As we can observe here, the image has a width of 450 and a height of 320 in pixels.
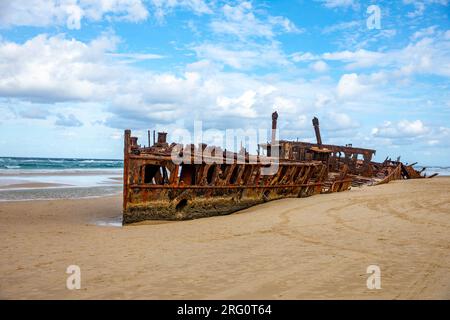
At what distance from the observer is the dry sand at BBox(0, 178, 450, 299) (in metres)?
4.53

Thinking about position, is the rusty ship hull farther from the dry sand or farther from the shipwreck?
the dry sand

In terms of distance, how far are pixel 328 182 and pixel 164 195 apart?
29.2 ft

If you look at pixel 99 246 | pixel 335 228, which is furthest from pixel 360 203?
pixel 99 246

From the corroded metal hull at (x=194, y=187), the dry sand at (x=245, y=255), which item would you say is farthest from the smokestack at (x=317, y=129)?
the dry sand at (x=245, y=255)

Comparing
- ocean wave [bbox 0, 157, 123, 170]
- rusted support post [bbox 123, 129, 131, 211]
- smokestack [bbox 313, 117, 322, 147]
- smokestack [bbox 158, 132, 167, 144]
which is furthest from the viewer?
ocean wave [bbox 0, 157, 123, 170]

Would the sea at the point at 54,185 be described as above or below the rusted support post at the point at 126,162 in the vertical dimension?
below

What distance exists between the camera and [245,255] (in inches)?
246

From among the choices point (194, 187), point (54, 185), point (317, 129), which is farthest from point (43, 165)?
point (194, 187)

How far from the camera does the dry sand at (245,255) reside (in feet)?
14.9

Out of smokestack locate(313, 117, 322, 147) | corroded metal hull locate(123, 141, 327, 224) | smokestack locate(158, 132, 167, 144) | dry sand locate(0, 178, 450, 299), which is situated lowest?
dry sand locate(0, 178, 450, 299)

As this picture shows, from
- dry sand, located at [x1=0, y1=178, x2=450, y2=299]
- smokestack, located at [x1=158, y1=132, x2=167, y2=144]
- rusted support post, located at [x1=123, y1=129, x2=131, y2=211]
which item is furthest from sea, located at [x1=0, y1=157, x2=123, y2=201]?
rusted support post, located at [x1=123, y1=129, x2=131, y2=211]

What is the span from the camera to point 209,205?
11883 mm

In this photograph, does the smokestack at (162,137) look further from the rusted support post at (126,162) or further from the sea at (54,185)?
→ the sea at (54,185)

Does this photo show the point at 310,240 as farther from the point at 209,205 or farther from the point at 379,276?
the point at 209,205
